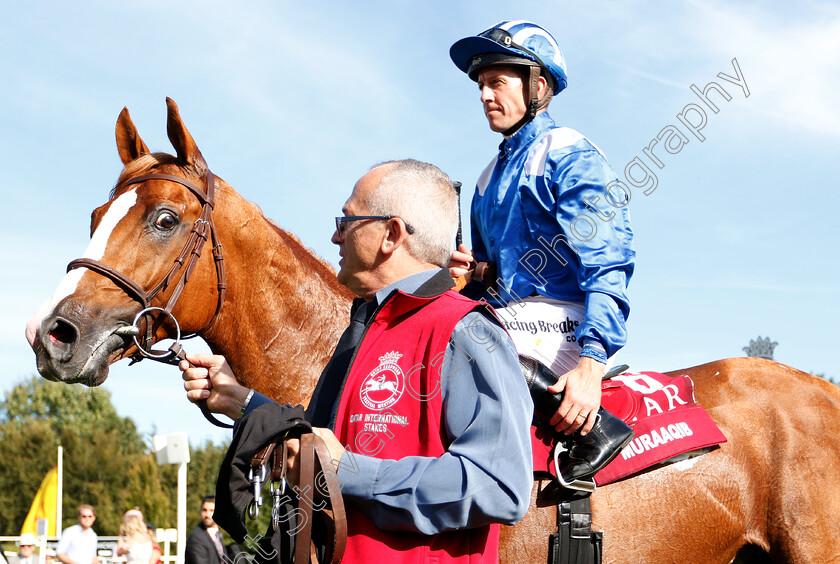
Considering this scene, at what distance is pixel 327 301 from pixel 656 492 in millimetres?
1795

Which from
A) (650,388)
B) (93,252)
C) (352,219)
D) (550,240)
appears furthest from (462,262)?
(93,252)

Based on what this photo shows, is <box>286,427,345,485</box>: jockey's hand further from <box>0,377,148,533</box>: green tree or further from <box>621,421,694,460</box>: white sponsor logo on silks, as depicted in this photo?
<box>0,377,148,533</box>: green tree

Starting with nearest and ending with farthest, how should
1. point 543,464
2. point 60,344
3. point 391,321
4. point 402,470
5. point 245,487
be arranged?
point 402,470
point 245,487
point 391,321
point 543,464
point 60,344

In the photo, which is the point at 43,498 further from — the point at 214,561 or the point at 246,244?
the point at 246,244

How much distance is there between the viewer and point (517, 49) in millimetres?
3438

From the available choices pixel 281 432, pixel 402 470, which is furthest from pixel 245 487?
pixel 402 470

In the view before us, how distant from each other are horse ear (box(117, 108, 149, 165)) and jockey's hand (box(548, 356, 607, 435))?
2576 mm

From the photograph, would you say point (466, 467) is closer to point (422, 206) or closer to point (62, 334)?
point (422, 206)

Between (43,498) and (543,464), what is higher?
(43,498)

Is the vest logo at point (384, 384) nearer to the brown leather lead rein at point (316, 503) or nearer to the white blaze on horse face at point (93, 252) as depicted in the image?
the brown leather lead rein at point (316, 503)

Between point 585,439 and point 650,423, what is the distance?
19.8 inches

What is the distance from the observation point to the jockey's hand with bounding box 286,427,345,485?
1.95 m

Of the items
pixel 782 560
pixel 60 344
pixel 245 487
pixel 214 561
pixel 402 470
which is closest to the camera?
pixel 402 470

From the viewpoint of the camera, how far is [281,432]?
1.92m
